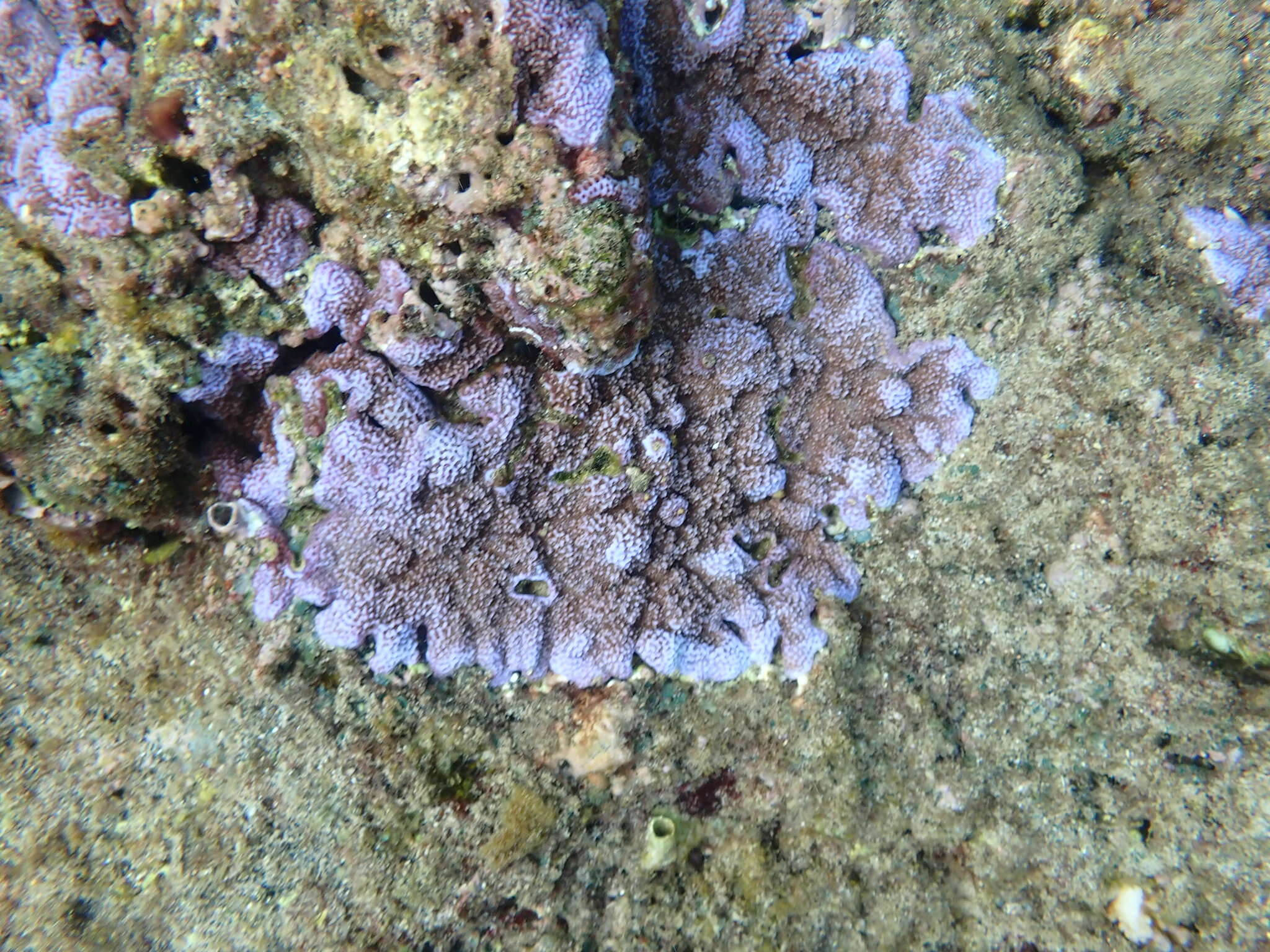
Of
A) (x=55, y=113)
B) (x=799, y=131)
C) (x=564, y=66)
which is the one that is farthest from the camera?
(x=799, y=131)

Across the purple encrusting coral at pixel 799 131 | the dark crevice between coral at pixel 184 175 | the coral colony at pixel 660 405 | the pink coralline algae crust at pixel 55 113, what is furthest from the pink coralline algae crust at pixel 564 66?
the pink coralline algae crust at pixel 55 113

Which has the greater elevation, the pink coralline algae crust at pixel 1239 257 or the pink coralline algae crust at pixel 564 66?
→ the pink coralline algae crust at pixel 564 66

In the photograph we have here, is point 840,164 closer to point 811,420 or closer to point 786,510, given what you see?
point 811,420

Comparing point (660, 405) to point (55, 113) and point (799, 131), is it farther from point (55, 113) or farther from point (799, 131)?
point (55, 113)

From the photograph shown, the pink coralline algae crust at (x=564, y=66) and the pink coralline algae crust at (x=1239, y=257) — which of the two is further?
the pink coralline algae crust at (x=1239, y=257)

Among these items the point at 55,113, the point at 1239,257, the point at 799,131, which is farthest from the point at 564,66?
the point at 1239,257

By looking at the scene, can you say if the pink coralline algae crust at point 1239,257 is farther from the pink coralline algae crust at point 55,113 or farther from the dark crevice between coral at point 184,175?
the pink coralline algae crust at point 55,113

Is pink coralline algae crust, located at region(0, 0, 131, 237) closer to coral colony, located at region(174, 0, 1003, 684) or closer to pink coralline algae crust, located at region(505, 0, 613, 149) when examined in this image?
coral colony, located at region(174, 0, 1003, 684)
